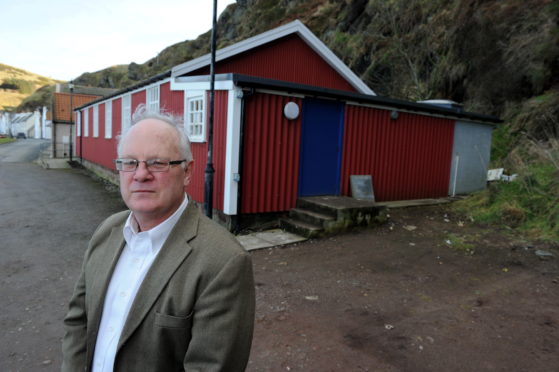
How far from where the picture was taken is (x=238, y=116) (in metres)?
7.62

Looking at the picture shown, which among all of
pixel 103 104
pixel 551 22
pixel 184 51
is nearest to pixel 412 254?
pixel 551 22

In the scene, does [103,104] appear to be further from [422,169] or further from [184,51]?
[184,51]

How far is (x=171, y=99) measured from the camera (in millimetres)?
10234

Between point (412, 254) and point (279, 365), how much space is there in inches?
165

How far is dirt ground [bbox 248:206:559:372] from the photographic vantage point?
11.5ft

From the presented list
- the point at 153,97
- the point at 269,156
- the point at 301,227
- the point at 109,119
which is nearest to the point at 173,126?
the point at 301,227

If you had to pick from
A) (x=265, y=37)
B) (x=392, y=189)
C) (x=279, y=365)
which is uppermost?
(x=265, y=37)

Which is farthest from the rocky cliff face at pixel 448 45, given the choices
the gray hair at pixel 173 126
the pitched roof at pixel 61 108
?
the pitched roof at pixel 61 108

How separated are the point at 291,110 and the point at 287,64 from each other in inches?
224

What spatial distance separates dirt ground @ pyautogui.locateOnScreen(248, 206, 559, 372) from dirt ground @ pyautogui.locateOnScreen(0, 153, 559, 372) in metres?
0.02

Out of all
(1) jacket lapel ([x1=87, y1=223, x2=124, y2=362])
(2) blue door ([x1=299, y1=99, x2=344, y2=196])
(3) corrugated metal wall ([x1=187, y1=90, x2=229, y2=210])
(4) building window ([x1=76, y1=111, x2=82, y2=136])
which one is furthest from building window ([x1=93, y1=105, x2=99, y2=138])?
(1) jacket lapel ([x1=87, y1=223, x2=124, y2=362])

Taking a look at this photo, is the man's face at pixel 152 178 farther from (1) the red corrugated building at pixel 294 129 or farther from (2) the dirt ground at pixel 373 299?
(1) the red corrugated building at pixel 294 129

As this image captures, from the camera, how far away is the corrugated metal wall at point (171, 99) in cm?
965

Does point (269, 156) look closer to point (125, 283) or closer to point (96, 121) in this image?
point (125, 283)
